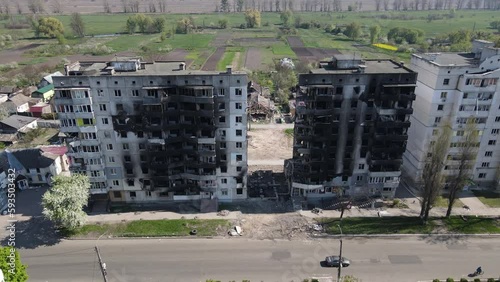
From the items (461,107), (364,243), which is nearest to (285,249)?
(364,243)

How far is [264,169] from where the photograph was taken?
3482 inches

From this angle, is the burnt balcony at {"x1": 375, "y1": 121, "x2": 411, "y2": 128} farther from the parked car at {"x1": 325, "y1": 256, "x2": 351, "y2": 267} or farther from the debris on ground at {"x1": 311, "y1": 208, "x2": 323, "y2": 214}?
the parked car at {"x1": 325, "y1": 256, "x2": 351, "y2": 267}

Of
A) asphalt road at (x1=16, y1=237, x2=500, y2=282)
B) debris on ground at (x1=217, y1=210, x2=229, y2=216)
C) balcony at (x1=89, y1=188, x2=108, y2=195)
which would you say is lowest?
asphalt road at (x1=16, y1=237, x2=500, y2=282)

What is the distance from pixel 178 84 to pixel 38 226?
121 feet

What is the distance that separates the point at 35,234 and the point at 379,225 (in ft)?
204

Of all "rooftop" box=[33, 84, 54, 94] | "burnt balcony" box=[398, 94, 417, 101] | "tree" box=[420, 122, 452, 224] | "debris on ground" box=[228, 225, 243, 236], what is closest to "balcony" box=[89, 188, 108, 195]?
"debris on ground" box=[228, 225, 243, 236]

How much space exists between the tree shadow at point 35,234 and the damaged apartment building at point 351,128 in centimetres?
4579

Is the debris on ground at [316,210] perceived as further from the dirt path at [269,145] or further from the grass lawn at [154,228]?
the dirt path at [269,145]

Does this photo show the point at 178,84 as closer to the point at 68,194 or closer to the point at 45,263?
the point at 68,194

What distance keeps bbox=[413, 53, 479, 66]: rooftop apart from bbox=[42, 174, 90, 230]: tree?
7214cm

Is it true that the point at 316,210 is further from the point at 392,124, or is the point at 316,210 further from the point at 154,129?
the point at 154,129

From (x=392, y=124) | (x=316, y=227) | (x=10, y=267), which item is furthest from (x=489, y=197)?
(x=10, y=267)

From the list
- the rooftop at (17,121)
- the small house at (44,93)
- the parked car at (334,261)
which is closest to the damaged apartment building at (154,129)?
the parked car at (334,261)

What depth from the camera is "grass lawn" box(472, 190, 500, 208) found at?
243 feet
